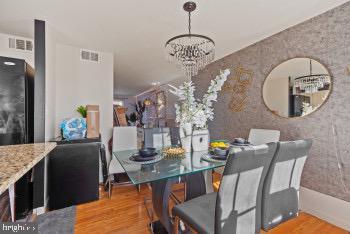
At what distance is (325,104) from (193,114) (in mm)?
1561

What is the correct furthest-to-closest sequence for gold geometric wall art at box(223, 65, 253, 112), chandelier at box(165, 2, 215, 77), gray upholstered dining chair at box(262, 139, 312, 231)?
gold geometric wall art at box(223, 65, 253, 112) < chandelier at box(165, 2, 215, 77) < gray upholstered dining chair at box(262, 139, 312, 231)

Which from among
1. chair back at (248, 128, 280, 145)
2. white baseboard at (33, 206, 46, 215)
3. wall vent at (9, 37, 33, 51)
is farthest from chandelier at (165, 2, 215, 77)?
white baseboard at (33, 206, 46, 215)

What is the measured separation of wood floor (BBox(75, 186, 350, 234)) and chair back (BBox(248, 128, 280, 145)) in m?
0.92

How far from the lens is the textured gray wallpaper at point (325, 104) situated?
1.80m

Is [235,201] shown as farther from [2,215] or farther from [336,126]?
[336,126]

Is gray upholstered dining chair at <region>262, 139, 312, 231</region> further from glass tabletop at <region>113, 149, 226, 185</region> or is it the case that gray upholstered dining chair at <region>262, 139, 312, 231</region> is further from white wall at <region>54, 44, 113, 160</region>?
white wall at <region>54, 44, 113, 160</region>

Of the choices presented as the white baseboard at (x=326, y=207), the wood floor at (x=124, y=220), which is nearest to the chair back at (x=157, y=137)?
the wood floor at (x=124, y=220)

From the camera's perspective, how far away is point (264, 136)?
7.52 feet

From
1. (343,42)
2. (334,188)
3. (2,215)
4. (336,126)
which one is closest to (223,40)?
(343,42)

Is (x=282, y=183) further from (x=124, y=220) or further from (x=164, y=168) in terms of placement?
(x=124, y=220)

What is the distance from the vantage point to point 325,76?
1.95 metres

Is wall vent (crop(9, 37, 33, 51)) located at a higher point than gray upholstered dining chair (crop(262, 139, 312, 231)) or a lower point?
higher

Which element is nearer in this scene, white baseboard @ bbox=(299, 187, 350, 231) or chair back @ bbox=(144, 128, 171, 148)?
white baseboard @ bbox=(299, 187, 350, 231)

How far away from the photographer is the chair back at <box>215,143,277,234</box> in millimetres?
948
